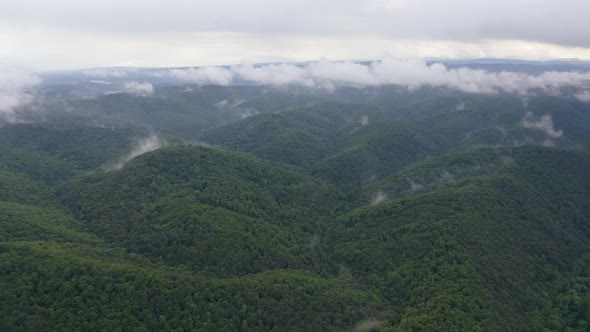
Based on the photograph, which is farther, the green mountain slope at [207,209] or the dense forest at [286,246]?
the green mountain slope at [207,209]

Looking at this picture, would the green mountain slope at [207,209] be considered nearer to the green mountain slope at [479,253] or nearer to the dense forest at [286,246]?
the dense forest at [286,246]

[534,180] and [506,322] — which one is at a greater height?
[534,180]

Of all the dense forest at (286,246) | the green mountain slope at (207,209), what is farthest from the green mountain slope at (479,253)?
the green mountain slope at (207,209)

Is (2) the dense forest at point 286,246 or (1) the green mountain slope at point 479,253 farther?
(1) the green mountain slope at point 479,253

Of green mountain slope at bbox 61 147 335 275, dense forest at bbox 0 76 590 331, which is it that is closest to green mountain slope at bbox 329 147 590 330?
dense forest at bbox 0 76 590 331

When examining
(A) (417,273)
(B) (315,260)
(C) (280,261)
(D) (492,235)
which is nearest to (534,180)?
Result: (D) (492,235)

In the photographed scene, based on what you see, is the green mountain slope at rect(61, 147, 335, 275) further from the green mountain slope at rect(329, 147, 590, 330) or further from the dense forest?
the green mountain slope at rect(329, 147, 590, 330)

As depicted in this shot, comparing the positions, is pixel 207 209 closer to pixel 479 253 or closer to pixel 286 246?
pixel 286 246

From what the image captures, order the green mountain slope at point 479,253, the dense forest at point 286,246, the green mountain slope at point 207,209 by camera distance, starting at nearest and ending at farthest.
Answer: the dense forest at point 286,246, the green mountain slope at point 479,253, the green mountain slope at point 207,209

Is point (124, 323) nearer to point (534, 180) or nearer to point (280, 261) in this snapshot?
point (280, 261)

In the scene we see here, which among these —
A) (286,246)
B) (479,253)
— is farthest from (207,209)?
(479,253)

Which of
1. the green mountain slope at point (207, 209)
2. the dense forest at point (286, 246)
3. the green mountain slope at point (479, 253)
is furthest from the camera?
the green mountain slope at point (207, 209)
